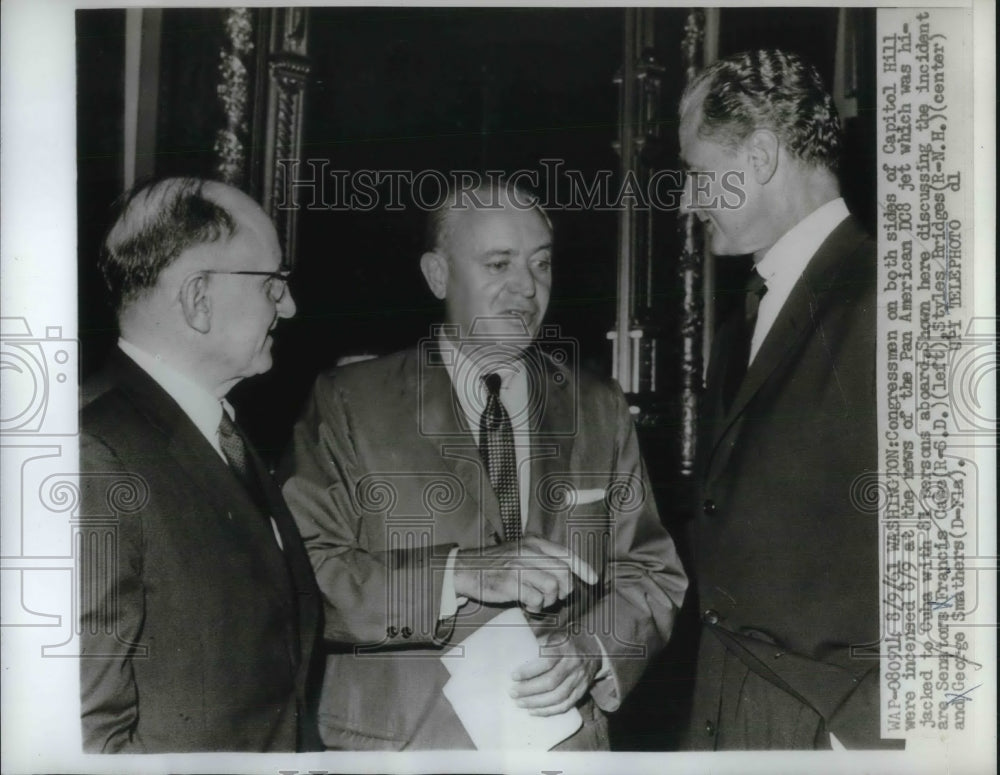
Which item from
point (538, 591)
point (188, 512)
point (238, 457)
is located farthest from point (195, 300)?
point (538, 591)

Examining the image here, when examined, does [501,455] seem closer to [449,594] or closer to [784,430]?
[449,594]

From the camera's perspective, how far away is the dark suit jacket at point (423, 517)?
240 centimetres

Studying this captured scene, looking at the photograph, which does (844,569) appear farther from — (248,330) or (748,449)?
(248,330)

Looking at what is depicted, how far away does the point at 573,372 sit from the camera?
2436mm

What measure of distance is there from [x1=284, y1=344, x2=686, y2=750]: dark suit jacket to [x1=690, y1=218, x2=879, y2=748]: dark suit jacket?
0.52 ft

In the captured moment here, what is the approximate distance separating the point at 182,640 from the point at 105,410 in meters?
0.60

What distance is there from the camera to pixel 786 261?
2.42 m

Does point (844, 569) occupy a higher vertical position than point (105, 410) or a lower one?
lower

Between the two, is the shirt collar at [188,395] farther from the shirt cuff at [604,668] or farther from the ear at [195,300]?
the shirt cuff at [604,668]

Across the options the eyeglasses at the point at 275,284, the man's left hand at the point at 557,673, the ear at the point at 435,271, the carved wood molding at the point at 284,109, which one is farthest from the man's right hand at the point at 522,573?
the carved wood molding at the point at 284,109

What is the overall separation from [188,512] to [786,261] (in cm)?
160

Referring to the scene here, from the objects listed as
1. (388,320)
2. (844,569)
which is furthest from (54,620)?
(844,569)

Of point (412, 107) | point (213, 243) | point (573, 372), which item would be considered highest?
point (412, 107)

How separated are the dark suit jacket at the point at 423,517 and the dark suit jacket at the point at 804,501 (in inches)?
6.3
